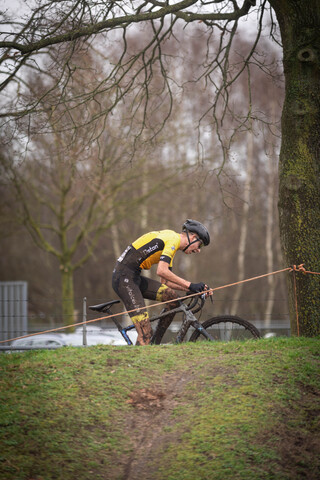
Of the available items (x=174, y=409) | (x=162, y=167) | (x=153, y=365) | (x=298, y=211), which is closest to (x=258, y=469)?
(x=174, y=409)

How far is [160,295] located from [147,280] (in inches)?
9.9

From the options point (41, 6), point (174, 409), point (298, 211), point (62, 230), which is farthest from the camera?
point (62, 230)

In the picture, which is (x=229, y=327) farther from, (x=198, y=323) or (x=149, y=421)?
(x=149, y=421)

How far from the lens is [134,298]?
8.01 metres

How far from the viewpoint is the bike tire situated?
8.12 meters

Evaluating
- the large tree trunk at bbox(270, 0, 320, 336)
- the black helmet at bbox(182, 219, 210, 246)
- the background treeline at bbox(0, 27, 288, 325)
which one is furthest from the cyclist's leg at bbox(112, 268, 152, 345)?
the background treeline at bbox(0, 27, 288, 325)

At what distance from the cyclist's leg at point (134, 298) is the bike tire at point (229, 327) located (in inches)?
24.5

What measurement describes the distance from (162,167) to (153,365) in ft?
64.2

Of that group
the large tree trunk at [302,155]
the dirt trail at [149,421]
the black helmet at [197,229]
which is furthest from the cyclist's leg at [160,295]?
the large tree trunk at [302,155]

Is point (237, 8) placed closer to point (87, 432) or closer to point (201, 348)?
point (201, 348)

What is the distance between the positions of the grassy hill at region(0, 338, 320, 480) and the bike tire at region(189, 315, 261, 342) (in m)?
0.54

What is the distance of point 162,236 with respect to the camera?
8.10m

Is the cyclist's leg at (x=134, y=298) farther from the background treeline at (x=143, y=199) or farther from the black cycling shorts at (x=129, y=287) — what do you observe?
the background treeline at (x=143, y=199)

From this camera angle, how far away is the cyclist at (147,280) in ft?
26.2
